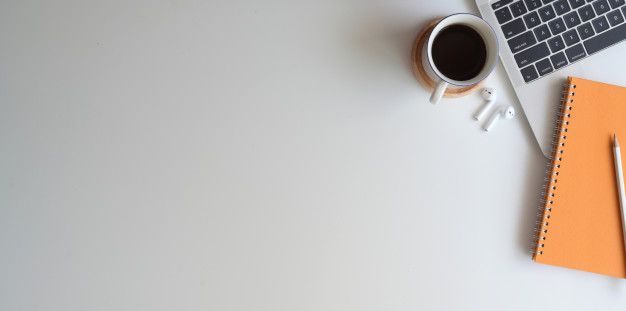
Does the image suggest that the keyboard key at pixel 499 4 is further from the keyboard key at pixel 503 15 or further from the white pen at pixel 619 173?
the white pen at pixel 619 173

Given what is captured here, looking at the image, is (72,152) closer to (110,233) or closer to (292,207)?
(110,233)

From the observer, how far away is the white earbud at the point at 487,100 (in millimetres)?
786

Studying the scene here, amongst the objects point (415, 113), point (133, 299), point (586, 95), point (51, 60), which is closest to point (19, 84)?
point (51, 60)

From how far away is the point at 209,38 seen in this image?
0.80 meters

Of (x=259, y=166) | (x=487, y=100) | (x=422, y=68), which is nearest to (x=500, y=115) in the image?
(x=487, y=100)

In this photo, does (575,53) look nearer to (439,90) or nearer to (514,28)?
(514,28)

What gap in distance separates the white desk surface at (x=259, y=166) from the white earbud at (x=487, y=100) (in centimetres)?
1

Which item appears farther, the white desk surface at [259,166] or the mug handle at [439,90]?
the white desk surface at [259,166]

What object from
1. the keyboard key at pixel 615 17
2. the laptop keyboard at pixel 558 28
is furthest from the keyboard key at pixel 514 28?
the keyboard key at pixel 615 17

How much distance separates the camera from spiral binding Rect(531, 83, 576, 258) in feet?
2.52

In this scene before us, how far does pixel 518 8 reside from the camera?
760 mm

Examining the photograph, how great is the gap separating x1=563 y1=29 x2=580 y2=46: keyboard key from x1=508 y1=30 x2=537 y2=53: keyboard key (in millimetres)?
40

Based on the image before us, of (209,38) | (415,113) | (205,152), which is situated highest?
(209,38)

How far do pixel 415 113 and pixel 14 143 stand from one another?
550mm
